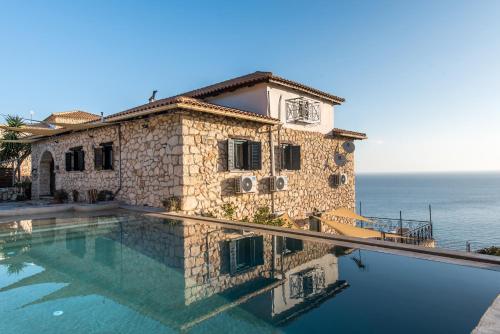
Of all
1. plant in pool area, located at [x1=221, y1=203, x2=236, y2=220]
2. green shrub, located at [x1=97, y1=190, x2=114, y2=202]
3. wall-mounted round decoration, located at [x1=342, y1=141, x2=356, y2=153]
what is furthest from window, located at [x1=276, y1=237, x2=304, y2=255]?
wall-mounted round decoration, located at [x1=342, y1=141, x2=356, y2=153]

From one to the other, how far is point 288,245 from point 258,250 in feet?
2.08

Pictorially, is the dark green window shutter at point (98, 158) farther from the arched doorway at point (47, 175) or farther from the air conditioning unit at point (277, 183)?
the air conditioning unit at point (277, 183)

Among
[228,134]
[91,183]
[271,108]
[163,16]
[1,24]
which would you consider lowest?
[91,183]

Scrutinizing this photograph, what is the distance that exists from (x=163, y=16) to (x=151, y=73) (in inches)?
191

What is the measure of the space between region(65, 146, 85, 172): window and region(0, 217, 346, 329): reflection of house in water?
7.53 m

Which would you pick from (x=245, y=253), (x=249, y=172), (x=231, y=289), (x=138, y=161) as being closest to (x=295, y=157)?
(x=249, y=172)

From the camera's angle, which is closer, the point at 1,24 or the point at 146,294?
the point at 146,294

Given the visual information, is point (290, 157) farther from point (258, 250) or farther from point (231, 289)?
point (231, 289)

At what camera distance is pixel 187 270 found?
182 inches

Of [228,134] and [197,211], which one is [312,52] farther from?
[197,211]

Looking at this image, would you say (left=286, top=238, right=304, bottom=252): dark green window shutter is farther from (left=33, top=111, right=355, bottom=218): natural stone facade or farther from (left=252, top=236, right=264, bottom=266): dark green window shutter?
(left=33, top=111, right=355, bottom=218): natural stone facade

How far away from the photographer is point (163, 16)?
563 inches

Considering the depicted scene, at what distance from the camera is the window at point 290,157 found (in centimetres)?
1341

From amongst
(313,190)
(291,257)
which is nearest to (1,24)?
(291,257)
